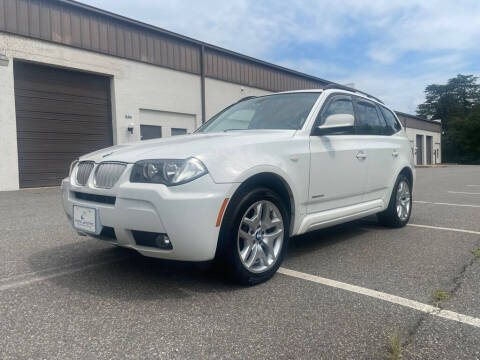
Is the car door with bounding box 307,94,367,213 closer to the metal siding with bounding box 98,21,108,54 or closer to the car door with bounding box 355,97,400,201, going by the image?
the car door with bounding box 355,97,400,201

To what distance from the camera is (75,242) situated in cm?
434

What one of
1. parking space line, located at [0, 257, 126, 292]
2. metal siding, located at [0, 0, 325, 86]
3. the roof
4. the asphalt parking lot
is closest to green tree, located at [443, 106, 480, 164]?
the roof

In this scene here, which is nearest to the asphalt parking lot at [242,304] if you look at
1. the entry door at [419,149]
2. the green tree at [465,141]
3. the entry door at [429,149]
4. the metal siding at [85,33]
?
the metal siding at [85,33]

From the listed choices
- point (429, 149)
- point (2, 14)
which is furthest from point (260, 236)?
point (429, 149)

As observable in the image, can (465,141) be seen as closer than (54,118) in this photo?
No

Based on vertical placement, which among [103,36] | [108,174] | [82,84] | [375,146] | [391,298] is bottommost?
[391,298]

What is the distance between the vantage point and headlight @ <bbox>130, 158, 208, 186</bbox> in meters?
2.58

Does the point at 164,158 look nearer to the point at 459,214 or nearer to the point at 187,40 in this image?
the point at 459,214

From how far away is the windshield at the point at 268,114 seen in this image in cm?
377

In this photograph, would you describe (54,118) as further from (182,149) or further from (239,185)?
(239,185)

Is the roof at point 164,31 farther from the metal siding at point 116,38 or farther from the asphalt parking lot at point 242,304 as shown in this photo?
the asphalt parking lot at point 242,304

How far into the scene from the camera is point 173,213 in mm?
2510

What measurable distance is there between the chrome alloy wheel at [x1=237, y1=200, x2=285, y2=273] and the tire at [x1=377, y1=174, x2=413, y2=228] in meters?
2.39

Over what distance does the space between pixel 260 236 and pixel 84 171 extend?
1481 millimetres
